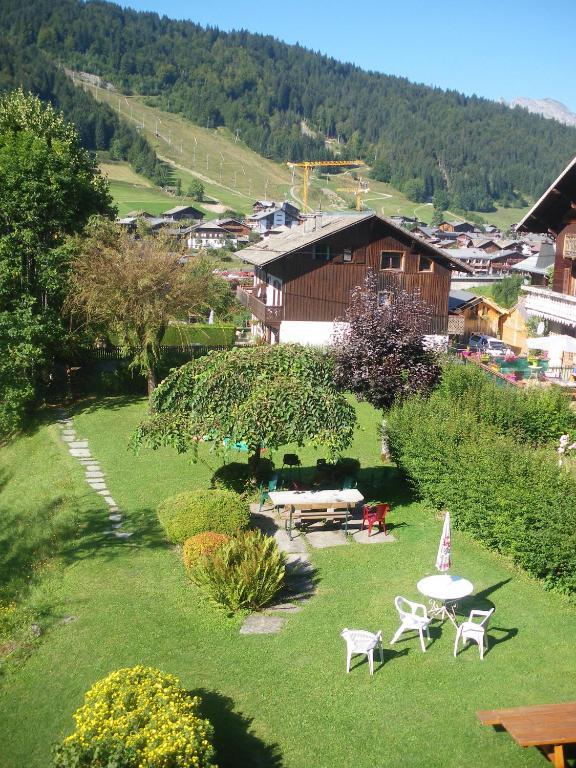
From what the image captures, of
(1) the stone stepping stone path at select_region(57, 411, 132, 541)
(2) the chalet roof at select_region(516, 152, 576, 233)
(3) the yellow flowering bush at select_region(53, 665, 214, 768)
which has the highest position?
(2) the chalet roof at select_region(516, 152, 576, 233)

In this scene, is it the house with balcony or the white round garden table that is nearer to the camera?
the white round garden table

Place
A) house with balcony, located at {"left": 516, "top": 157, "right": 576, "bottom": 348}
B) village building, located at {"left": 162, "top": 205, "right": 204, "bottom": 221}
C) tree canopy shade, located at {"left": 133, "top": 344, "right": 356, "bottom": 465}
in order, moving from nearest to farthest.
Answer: tree canopy shade, located at {"left": 133, "top": 344, "right": 356, "bottom": 465} → house with balcony, located at {"left": 516, "top": 157, "right": 576, "bottom": 348} → village building, located at {"left": 162, "top": 205, "right": 204, "bottom": 221}

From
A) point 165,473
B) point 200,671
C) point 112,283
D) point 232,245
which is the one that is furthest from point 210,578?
point 232,245

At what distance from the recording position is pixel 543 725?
26.9 feet

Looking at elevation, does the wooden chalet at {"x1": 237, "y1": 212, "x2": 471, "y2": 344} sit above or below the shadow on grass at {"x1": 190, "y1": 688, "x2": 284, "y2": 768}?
above

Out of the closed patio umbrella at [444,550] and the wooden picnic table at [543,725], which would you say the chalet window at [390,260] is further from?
the wooden picnic table at [543,725]

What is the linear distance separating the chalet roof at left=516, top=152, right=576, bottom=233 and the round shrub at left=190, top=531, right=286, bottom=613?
20.3m

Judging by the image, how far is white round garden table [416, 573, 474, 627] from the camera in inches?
443

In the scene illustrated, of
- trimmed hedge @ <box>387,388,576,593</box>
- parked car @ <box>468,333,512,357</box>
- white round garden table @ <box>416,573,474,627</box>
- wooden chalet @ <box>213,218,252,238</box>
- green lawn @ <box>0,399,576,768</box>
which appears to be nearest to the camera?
green lawn @ <box>0,399,576,768</box>

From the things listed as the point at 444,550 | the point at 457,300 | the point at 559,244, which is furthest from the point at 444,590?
the point at 457,300

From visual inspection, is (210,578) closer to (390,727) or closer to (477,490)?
(390,727)

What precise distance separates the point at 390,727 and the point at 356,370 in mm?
11903

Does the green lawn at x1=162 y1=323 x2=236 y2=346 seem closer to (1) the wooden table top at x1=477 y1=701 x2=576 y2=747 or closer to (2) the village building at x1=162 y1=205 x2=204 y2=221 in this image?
(1) the wooden table top at x1=477 y1=701 x2=576 y2=747

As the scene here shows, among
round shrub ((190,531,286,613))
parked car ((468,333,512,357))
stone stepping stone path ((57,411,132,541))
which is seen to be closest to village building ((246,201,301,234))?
parked car ((468,333,512,357))
